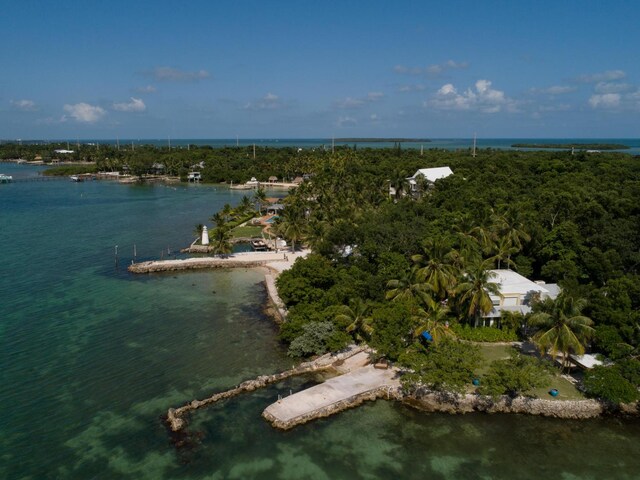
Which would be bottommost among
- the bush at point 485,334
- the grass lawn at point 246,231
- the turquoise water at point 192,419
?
the turquoise water at point 192,419

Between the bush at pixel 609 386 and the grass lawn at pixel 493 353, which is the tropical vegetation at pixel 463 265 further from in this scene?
the grass lawn at pixel 493 353

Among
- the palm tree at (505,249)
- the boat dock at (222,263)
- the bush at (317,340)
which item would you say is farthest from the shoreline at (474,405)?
the boat dock at (222,263)

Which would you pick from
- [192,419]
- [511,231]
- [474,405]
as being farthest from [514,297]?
[192,419]

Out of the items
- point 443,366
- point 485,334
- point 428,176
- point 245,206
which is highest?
point 428,176

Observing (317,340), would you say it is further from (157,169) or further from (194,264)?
(157,169)

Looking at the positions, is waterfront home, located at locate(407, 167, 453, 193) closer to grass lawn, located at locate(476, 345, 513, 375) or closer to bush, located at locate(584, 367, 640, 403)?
grass lawn, located at locate(476, 345, 513, 375)

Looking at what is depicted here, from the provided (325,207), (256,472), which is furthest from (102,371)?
(325,207)
